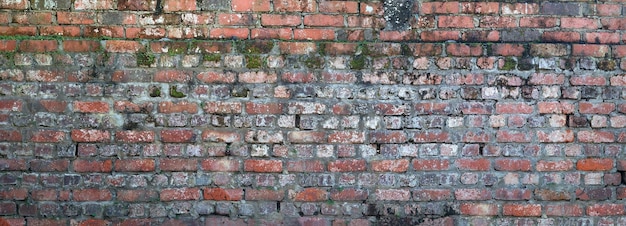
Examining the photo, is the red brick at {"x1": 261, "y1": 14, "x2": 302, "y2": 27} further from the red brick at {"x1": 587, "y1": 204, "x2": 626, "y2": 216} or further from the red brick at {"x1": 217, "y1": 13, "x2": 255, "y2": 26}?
the red brick at {"x1": 587, "y1": 204, "x2": 626, "y2": 216}

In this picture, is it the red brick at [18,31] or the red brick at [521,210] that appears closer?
the red brick at [18,31]

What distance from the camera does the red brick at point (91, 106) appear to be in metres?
2.63

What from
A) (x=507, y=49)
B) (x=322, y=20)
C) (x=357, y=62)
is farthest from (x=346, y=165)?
(x=507, y=49)

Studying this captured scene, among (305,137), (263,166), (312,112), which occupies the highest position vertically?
(312,112)

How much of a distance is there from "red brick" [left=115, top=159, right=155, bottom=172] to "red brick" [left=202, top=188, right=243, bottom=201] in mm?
342

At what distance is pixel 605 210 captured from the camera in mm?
2748

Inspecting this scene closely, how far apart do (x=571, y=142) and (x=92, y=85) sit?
278cm

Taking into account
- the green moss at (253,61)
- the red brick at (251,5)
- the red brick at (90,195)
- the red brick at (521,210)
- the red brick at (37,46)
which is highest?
the red brick at (251,5)

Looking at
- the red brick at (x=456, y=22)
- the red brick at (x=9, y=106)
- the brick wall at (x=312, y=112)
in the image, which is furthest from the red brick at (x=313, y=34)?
the red brick at (x=9, y=106)

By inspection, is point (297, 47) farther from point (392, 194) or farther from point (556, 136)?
point (556, 136)

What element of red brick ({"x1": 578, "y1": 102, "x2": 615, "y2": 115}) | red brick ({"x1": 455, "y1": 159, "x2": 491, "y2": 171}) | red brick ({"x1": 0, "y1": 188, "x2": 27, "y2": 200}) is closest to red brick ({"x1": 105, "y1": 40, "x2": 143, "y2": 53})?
red brick ({"x1": 0, "y1": 188, "x2": 27, "y2": 200})

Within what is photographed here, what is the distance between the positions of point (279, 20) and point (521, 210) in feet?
5.90

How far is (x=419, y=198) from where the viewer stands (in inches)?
107

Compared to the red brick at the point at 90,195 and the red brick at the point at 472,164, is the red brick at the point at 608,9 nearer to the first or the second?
the red brick at the point at 472,164
